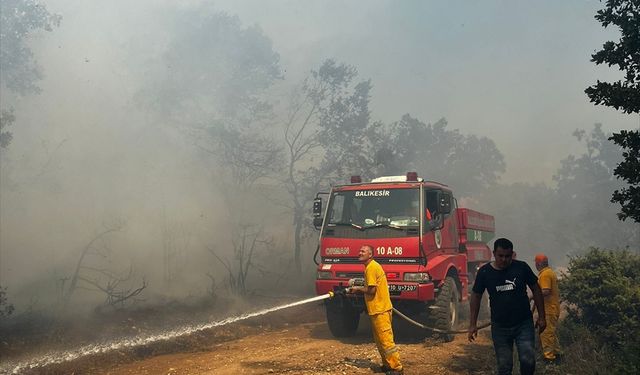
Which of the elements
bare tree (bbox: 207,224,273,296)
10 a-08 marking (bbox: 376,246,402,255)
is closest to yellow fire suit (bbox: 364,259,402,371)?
10 a-08 marking (bbox: 376,246,402,255)

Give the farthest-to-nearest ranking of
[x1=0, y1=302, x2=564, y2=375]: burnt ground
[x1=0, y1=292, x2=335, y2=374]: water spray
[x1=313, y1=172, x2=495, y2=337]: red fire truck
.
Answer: [x1=313, y1=172, x2=495, y2=337]: red fire truck < [x1=0, y1=292, x2=335, y2=374]: water spray < [x1=0, y1=302, x2=564, y2=375]: burnt ground

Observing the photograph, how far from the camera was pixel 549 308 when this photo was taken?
6.96 metres

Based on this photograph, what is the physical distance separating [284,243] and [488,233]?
11.9 meters

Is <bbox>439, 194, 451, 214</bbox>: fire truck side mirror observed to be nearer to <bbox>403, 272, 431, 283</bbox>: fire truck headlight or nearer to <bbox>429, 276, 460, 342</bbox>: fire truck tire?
<bbox>403, 272, 431, 283</bbox>: fire truck headlight

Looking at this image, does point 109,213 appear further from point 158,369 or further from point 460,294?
point 460,294

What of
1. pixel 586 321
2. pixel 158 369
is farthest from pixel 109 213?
pixel 586 321

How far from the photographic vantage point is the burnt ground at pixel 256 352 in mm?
6849

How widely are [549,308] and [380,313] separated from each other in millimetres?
2527

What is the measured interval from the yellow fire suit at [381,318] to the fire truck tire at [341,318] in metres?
2.35

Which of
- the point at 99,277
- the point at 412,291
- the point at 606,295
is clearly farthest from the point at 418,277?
the point at 99,277

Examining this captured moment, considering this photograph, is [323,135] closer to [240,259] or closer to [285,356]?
[240,259]

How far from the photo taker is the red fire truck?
8117mm

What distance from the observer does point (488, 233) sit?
41.0 feet

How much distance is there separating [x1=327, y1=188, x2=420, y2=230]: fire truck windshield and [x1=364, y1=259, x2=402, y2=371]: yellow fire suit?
82.8 inches
